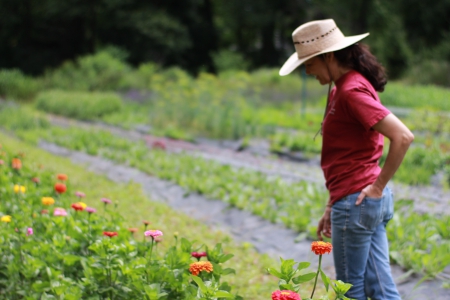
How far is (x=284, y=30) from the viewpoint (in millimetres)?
29141

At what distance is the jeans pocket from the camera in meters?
2.14

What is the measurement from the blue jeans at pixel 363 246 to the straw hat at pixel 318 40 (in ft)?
2.25

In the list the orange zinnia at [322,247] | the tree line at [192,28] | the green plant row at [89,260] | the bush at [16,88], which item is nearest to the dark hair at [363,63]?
the orange zinnia at [322,247]

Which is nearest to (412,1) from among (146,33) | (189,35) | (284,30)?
(284,30)

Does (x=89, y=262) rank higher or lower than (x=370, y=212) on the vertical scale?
lower

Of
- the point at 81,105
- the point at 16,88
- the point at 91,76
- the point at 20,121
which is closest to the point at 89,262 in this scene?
the point at 20,121

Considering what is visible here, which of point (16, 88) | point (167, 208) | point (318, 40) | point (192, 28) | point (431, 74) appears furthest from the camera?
point (192, 28)

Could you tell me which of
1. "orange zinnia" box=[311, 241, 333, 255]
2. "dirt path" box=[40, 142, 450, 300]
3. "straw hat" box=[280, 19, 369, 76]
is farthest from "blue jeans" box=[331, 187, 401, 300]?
"dirt path" box=[40, 142, 450, 300]

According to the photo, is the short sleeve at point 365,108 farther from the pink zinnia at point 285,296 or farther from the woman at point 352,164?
the pink zinnia at point 285,296

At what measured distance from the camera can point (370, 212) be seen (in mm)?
2152

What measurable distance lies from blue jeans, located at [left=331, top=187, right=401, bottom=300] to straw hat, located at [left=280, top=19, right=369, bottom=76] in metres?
0.68

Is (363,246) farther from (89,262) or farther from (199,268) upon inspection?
(89,262)

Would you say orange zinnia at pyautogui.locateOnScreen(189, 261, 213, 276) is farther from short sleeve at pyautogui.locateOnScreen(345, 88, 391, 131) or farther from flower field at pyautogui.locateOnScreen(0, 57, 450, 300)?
short sleeve at pyautogui.locateOnScreen(345, 88, 391, 131)

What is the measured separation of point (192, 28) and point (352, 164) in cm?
2476
